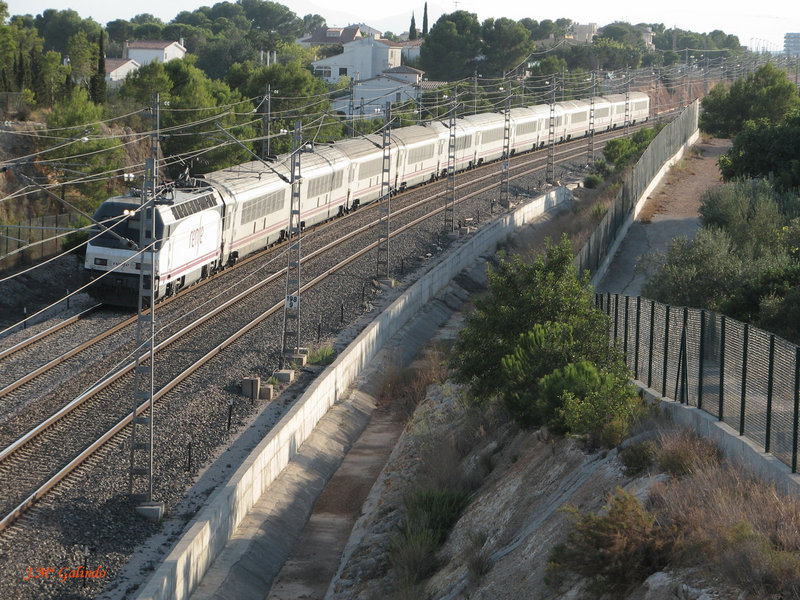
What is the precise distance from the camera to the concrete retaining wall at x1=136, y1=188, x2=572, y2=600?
15.4 meters

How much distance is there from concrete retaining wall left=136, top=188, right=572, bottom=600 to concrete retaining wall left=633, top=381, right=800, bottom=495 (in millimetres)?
7520

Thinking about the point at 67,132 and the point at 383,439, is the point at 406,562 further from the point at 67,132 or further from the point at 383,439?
the point at 67,132

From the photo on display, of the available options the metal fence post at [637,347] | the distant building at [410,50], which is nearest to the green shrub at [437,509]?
the metal fence post at [637,347]

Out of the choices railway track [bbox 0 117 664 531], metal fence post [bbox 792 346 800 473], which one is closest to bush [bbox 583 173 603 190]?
railway track [bbox 0 117 664 531]

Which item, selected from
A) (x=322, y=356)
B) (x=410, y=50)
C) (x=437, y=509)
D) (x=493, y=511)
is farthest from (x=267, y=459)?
(x=410, y=50)

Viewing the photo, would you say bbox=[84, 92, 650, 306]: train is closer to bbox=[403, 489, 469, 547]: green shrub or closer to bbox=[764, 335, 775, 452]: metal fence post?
bbox=[403, 489, 469, 547]: green shrub

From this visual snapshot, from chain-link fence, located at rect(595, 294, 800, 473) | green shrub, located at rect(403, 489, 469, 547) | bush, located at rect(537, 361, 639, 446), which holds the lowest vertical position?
green shrub, located at rect(403, 489, 469, 547)

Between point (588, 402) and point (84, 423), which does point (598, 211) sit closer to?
point (84, 423)

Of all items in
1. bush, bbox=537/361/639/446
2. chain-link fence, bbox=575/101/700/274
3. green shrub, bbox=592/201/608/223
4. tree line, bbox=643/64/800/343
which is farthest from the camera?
green shrub, bbox=592/201/608/223

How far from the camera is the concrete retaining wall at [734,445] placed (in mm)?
12578

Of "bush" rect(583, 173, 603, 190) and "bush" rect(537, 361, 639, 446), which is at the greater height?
"bush" rect(537, 361, 639, 446)

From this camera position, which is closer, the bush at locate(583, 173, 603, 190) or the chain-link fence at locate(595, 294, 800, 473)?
the chain-link fence at locate(595, 294, 800, 473)

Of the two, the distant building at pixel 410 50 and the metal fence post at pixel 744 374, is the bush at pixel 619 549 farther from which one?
the distant building at pixel 410 50

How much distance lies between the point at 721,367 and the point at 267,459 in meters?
9.18
